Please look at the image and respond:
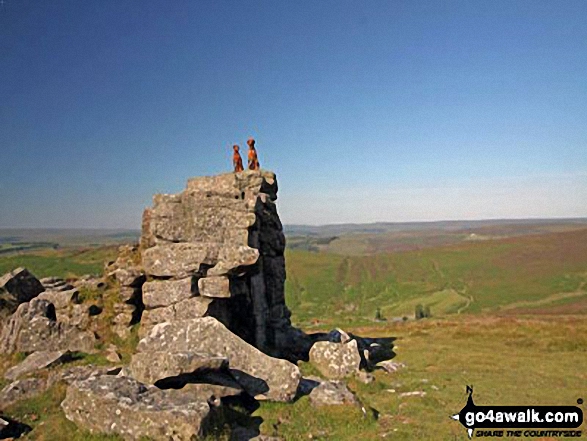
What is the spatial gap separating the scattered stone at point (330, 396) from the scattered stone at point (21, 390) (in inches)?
419

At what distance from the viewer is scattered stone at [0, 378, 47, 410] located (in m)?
15.8

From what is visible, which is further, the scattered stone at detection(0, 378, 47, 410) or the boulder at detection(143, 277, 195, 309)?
the boulder at detection(143, 277, 195, 309)

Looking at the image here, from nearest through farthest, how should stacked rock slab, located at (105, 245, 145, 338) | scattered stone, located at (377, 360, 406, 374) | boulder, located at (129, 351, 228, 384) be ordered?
boulder, located at (129, 351, 228, 384) < stacked rock slab, located at (105, 245, 145, 338) < scattered stone, located at (377, 360, 406, 374)

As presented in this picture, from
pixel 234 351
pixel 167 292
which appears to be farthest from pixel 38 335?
pixel 234 351

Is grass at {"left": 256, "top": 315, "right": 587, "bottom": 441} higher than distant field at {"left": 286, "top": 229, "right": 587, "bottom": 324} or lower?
higher

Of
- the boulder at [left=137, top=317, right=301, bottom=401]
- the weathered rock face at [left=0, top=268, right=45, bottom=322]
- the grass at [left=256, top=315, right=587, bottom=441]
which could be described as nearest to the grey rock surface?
the boulder at [left=137, top=317, right=301, bottom=401]

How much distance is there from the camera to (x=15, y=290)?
24.2 m

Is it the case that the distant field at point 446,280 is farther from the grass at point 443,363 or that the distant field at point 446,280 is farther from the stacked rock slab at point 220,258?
the stacked rock slab at point 220,258

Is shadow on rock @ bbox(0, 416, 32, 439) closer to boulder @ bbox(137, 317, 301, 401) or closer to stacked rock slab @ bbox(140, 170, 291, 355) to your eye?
boulder @ bbox(137, 317, 301, 401)

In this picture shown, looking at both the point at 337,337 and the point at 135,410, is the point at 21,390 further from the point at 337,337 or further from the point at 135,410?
the point at 337,337

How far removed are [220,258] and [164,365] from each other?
863cm

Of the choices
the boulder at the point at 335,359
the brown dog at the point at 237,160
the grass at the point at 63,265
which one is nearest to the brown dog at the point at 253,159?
the brown dog at the point at 237,160

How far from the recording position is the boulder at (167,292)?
70.9 ft

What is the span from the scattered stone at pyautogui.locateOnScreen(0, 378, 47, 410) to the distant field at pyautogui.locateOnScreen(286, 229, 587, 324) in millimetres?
47101
